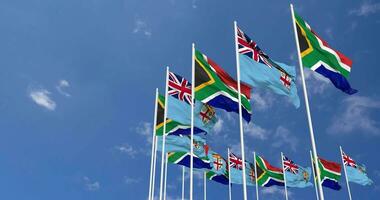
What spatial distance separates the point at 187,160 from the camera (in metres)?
29.2

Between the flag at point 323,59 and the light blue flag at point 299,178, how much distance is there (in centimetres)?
2337

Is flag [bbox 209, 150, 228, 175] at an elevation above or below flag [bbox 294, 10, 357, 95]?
above

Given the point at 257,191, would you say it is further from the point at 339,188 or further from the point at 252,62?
the point at 252,62

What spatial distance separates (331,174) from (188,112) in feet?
70.3

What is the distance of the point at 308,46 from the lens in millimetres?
18359

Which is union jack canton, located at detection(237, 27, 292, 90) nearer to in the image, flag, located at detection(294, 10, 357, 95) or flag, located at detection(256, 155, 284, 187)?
flag, located at detection(294, 10, 357, 95)

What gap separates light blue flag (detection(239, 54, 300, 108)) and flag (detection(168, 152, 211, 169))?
9.95 metres

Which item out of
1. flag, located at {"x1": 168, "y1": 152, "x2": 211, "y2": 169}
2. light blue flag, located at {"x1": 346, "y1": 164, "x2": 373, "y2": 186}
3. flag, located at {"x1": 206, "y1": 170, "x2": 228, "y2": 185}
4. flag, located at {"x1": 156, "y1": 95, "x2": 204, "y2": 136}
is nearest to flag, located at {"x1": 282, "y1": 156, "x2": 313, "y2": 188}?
light blue flag, located at {"x1": 346, "y1": 164, "x2": 373, "y2": 186}

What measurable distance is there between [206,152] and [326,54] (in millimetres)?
13773

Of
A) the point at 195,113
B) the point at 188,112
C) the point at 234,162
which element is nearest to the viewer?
the point at 195,113

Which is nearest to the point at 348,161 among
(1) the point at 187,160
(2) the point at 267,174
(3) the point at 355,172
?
(3) the point at 355,172

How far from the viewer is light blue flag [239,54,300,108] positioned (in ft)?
62.3

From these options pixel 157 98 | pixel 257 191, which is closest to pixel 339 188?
pixel 257 191

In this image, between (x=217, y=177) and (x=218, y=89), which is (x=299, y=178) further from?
(x=218, y=89)
